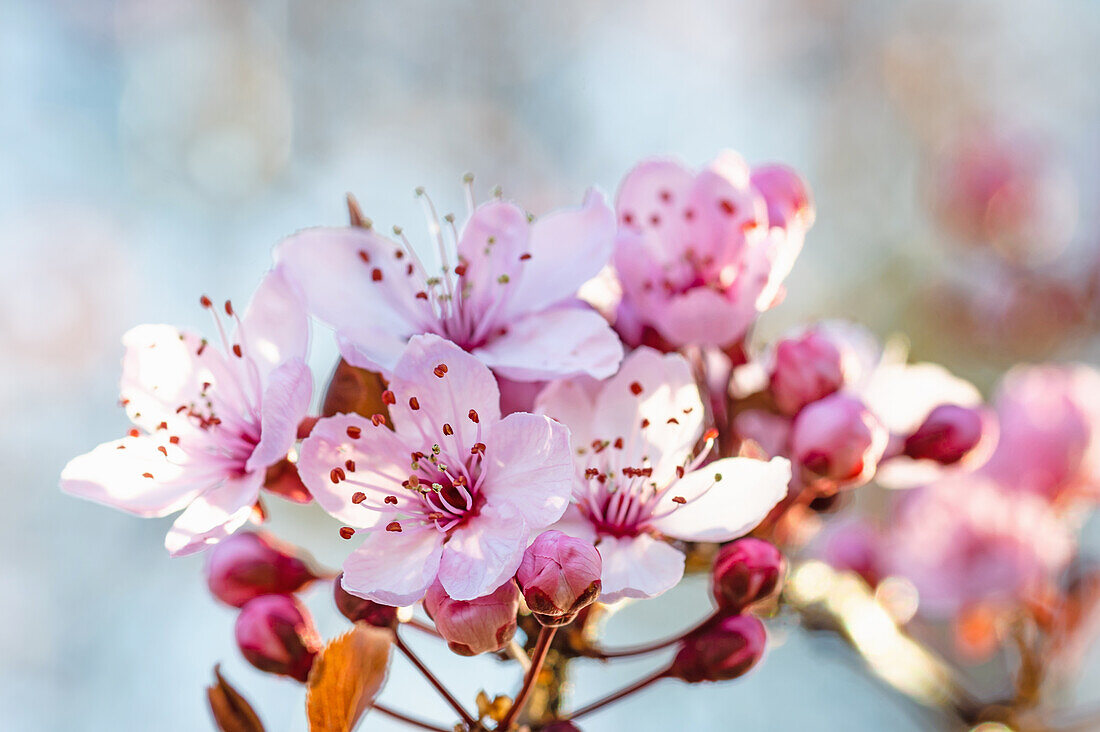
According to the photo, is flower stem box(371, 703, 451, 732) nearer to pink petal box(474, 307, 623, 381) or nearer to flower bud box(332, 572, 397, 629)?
flower bud box(332, 572, 397, 629)

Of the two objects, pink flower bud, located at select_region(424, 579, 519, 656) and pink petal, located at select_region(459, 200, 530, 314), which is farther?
pink petal, located at select_region(459, 200, 530, 314)

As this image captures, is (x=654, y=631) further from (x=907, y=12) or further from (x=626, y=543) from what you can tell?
(x=907, y=12)

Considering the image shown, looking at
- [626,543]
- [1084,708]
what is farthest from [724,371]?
[1084,708]

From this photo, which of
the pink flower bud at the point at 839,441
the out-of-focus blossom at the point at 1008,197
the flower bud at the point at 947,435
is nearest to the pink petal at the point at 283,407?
the pink flower bud at the point at 839,441

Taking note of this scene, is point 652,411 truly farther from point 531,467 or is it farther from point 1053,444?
point 1053,444

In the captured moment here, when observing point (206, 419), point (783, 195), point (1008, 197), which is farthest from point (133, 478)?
point (1008, 197)

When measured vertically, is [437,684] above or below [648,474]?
below

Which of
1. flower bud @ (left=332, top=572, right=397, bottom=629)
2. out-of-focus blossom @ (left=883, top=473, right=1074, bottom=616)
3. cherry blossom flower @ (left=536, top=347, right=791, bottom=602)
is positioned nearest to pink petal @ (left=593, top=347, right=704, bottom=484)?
cherry blossom flower @ (left=536, top=347, right=791, bottom=602)
